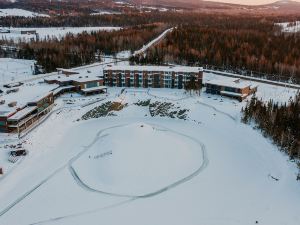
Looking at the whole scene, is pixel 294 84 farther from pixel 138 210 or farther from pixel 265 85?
pixel 138 210

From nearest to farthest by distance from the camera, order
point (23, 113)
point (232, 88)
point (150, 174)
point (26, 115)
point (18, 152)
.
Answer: point (150, 174), point (18, 152), point (23, 113), point (26, 115), point (232, 88)

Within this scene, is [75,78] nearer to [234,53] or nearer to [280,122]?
[280,122]

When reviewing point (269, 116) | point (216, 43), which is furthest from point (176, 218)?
point (216, 43)

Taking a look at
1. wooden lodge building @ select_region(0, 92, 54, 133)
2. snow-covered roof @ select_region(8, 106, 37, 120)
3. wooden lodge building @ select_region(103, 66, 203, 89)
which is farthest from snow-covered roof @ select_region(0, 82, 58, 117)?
wooden lodge building @ select_region(103, 66, 203, 89)

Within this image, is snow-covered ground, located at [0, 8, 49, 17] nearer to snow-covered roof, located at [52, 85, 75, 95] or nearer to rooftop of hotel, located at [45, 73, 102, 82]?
rooftop of hotel, located at [45, 73, 102, 82]

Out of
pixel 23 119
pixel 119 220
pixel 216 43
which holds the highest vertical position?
pixel 216 43

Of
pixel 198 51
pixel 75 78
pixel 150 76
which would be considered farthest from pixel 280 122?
pixel 198 51

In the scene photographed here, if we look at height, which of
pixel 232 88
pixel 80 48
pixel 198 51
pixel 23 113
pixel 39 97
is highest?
pixel 198 51
